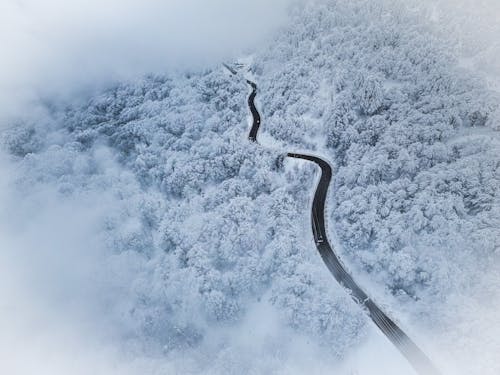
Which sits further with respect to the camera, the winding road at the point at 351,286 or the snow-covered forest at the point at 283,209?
the snow-covered forest at the point at 283,209

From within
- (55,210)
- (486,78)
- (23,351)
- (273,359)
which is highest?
(486,78)

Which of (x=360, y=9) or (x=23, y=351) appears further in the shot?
(x=360, y=9)

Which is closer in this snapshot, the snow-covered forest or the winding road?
the winding road

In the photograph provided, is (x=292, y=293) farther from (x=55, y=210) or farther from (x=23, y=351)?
(x=55, y=210)

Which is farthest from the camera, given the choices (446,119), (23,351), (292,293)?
(446,119)

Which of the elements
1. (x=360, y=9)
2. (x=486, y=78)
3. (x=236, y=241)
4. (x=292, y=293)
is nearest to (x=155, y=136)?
(x=236, y=241)
